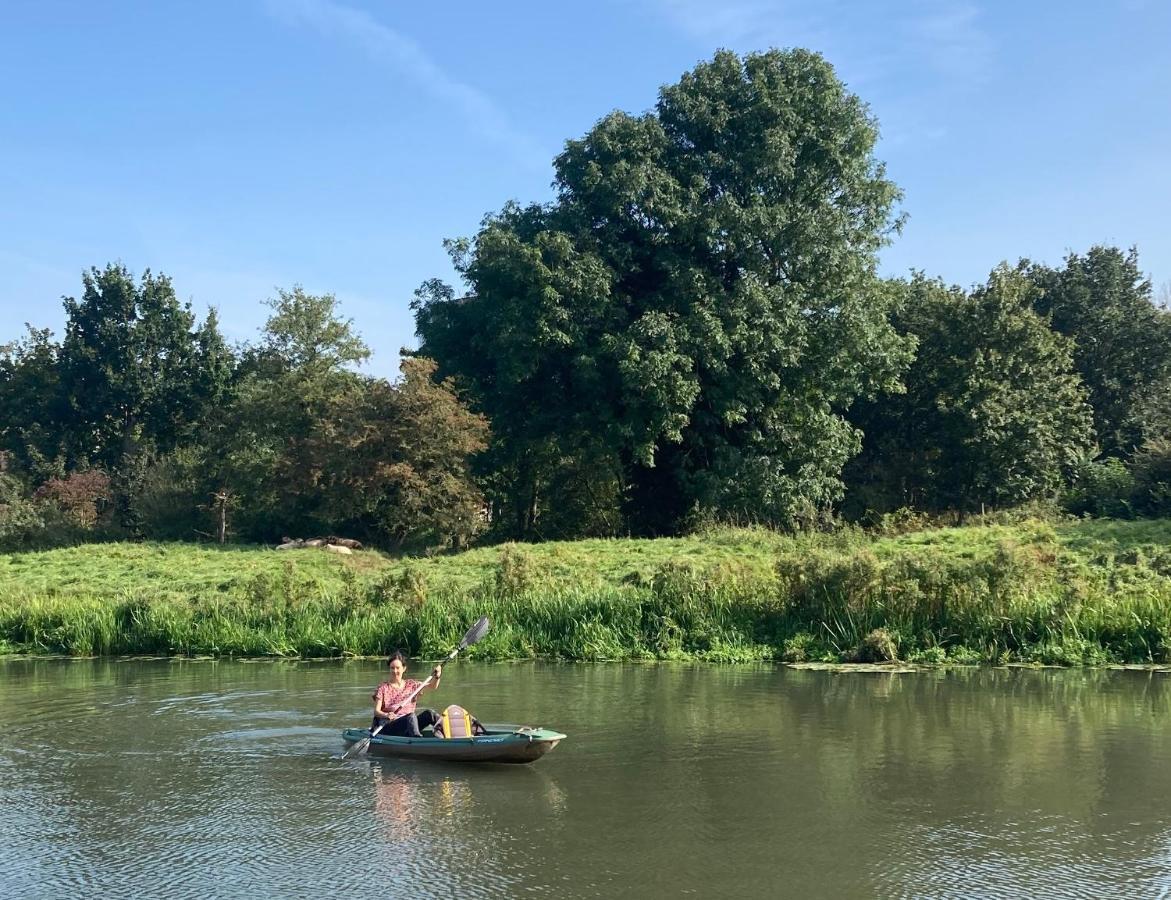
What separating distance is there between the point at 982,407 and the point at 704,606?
69.6ft

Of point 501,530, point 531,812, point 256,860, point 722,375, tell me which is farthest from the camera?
point 501,530

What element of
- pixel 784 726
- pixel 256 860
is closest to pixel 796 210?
pixel 784 726

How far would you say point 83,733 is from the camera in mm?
14688

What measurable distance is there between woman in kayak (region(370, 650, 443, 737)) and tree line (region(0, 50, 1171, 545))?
19.4 meters

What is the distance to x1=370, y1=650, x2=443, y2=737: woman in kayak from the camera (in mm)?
13250

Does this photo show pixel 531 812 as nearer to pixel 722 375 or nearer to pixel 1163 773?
pixel 1163 773

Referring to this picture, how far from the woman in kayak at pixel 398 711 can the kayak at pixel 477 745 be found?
0.17 metres

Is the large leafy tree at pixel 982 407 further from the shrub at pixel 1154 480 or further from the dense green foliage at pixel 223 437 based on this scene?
the dense green foliage at pixel 223 437

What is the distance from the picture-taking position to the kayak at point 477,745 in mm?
12250

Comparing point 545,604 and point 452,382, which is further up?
point 452,382

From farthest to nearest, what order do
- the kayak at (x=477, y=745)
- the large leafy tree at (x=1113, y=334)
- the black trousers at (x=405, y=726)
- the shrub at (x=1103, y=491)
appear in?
the large leafy tree at (x=1113, y=334) < the shrub at (x=1103, y=491) < the black trousers at (x=405, y=726) < the kayak at (x=477, y=745)

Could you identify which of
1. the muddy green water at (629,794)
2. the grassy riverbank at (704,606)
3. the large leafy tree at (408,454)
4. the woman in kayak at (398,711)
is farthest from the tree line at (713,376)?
the woman in kayak at (398,711)

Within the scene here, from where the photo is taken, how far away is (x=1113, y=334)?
43656mm

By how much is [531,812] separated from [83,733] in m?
7.16
